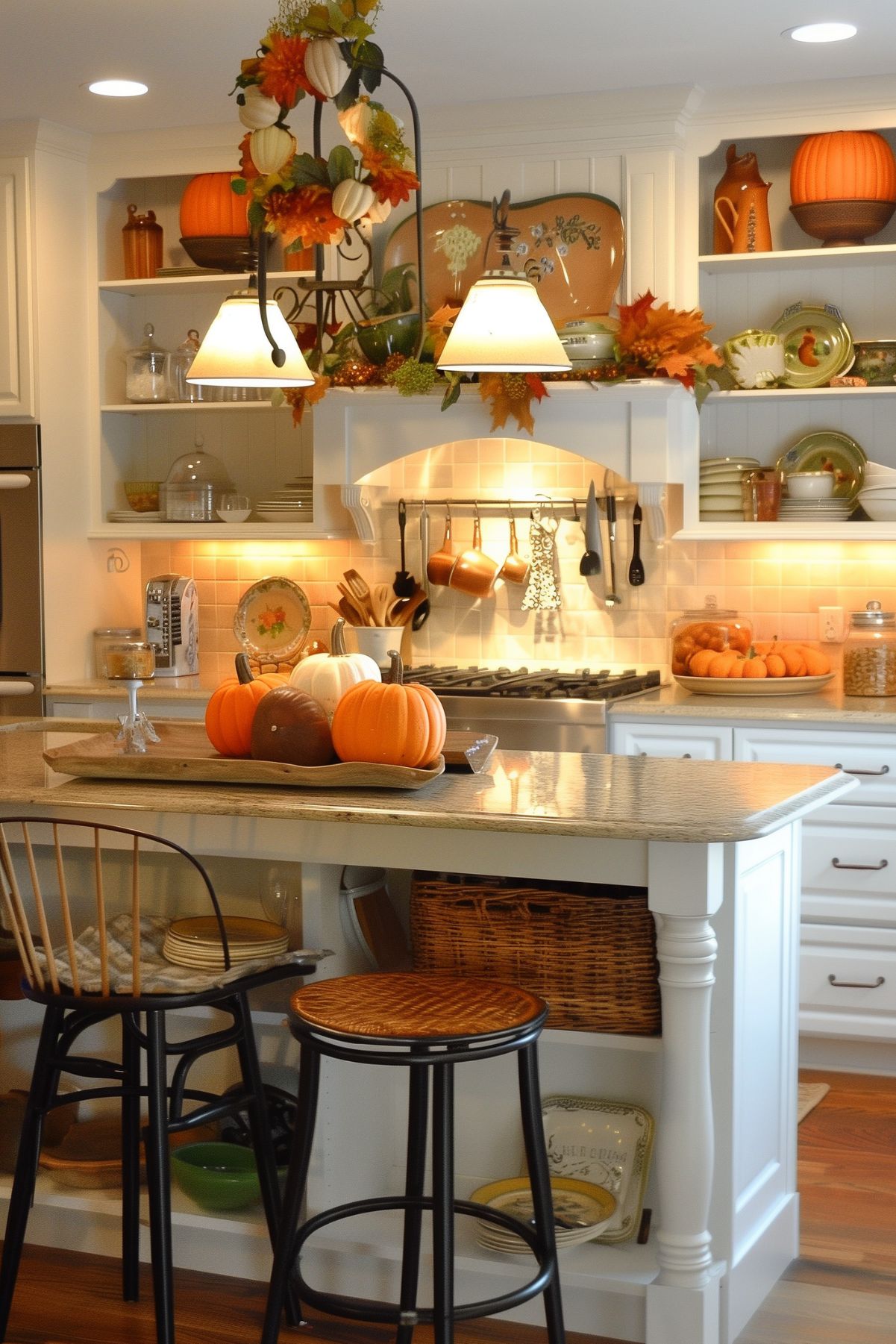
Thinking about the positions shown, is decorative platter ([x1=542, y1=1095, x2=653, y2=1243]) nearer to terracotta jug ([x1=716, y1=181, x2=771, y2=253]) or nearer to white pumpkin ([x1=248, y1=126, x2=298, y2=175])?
white pumpkin ([x1=248, y1=126, x2=298, y2=175])

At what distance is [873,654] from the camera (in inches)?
164

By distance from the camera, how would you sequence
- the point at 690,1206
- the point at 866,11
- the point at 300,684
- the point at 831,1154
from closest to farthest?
the point at 690,1206 → the point at 300,684 → the point at 831,1154 → the point at 866,11

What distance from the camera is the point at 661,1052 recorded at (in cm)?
241

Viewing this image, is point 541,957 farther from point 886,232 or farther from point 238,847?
point 886,232

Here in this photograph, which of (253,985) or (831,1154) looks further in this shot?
(831,1154)

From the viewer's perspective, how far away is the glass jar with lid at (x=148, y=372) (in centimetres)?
488

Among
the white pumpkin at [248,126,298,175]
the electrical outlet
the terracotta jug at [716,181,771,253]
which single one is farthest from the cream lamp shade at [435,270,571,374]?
the electrical outlet

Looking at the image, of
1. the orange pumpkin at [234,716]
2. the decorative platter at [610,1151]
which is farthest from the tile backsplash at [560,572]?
the decorative platter at [610,1151]

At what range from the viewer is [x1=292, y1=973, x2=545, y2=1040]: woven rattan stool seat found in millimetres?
2041

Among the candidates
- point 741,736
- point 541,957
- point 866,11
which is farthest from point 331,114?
point 541,957

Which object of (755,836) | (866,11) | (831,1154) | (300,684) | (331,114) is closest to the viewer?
(755,836)

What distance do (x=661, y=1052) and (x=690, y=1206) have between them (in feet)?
0.77

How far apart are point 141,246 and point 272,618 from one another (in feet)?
4.17

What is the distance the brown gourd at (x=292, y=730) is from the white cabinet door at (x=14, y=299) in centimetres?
248
